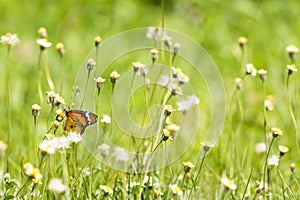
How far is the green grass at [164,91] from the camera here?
165 centimetres

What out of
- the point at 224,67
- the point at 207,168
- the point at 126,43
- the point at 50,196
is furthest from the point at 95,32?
the point at 50,196

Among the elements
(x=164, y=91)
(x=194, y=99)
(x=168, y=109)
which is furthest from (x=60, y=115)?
(x=164, y=91)

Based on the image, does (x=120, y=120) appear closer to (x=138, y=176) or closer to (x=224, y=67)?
(x=138, y=176)

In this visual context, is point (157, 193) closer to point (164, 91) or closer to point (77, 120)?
point (77, 120)

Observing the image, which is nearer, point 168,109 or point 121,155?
point 168,109

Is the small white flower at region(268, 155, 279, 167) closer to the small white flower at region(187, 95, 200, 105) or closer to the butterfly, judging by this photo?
the small white flower at region(187, 95, 200, 105)

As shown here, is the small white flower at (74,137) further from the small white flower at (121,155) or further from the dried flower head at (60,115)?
the small white flower at (121,155)

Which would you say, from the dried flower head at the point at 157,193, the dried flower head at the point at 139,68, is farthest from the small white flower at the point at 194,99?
the dried flower head at the point at 157,193

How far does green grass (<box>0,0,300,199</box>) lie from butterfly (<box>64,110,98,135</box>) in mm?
91

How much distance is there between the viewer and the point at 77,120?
4.54ft

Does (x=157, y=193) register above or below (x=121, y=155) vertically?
below

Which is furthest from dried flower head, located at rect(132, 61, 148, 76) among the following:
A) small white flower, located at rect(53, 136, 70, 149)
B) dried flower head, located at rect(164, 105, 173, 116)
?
small white flower, located at rect(53, 136, 70, 149)

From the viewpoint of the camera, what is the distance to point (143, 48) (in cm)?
309

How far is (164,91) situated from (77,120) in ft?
1.71
